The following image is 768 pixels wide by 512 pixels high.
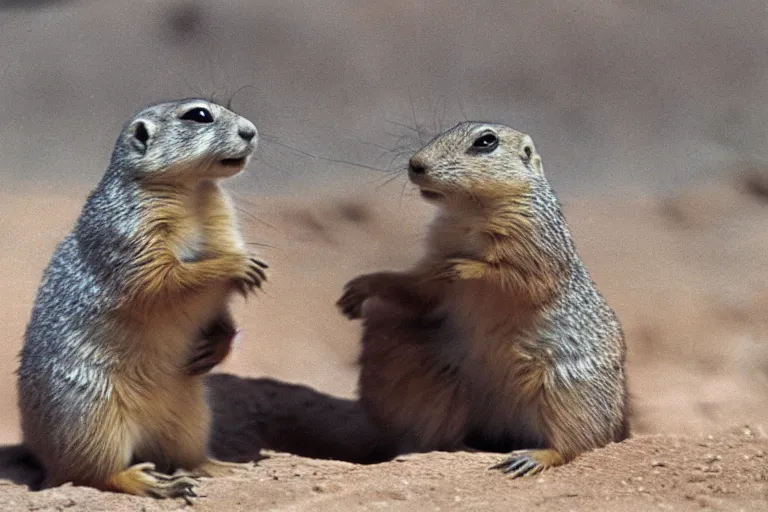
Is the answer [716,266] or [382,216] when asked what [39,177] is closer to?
[382,216]

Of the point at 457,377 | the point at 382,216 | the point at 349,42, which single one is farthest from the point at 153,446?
the point at 349,42

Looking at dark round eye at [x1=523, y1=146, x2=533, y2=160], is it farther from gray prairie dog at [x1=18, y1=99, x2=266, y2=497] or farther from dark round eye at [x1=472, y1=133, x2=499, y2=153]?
gray prairie dog at [x1=18, y1=99, x2=266, y2=497]

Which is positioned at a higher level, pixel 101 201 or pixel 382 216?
pixel 382 216

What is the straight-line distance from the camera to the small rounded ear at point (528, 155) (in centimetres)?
480

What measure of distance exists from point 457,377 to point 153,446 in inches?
53.8

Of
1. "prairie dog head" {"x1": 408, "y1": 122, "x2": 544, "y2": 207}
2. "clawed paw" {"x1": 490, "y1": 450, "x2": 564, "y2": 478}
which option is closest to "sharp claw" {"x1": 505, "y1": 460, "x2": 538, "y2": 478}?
"clawed paw" {"x1": 490, "y1": 450, "x2": 564, "y2": 478}

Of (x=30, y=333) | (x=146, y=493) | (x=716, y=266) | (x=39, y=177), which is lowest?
(x=146, y=493)

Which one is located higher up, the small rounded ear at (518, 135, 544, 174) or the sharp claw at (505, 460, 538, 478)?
the small rounded ear at (518, 135, 544, 174)

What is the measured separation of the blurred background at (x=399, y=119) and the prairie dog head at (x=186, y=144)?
181 centimetres

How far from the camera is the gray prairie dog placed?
421 cm

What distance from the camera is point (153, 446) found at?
4.43 m

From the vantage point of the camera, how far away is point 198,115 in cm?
439

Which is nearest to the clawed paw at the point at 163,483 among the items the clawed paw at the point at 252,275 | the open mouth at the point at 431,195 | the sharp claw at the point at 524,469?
the clawed paw at the point at 252,275

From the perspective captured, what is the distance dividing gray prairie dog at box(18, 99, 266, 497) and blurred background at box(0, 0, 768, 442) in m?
1.67
